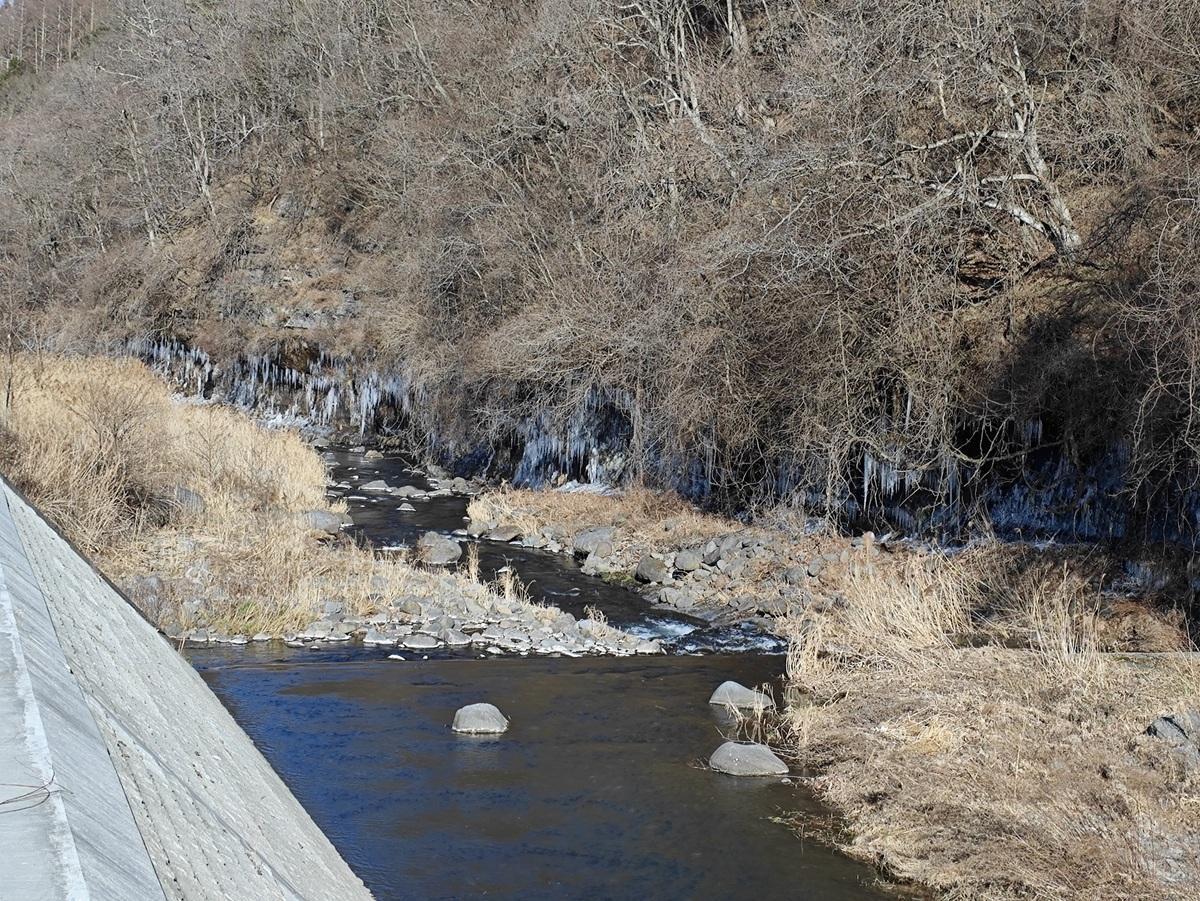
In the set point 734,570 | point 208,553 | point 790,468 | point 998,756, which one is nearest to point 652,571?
point 734,570

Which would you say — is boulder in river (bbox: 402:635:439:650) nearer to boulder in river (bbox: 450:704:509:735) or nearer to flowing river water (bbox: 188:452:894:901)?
flowing river water (bbox: 188:452:894:901)

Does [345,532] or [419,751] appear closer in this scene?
[419,751]

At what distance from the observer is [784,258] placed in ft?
59.1

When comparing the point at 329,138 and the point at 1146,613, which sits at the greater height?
the point at 329,138

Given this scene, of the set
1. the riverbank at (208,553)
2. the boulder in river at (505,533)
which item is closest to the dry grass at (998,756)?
the riverbank at (208,553)

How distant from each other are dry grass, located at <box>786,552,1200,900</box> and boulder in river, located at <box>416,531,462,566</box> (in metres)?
6.86

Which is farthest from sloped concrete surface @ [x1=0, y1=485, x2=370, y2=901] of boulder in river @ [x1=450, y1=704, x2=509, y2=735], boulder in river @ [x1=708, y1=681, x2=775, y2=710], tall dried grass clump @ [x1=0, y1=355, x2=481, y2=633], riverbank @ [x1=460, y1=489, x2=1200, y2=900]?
tall dried grass clump @ [x1=0, y1=355, x2=481, y2=633]

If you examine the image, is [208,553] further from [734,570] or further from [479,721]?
[734,570]

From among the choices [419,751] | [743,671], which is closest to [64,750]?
[419,751]

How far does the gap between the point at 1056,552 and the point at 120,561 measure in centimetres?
1132

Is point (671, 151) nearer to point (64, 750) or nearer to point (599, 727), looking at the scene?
point (599, 727)

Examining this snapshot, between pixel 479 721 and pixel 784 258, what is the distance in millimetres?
10533

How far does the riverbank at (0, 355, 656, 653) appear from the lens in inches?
508

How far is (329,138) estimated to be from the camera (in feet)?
140
